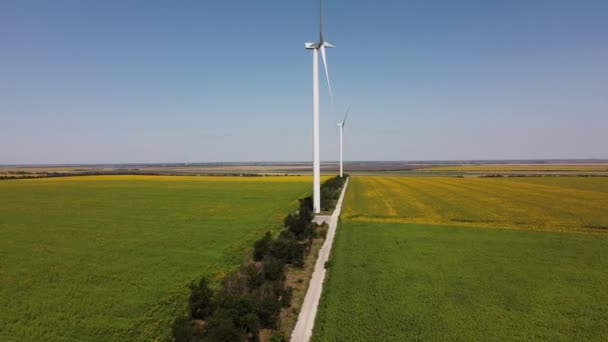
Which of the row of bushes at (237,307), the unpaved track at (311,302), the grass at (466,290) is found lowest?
the unpaved track at (311,302)

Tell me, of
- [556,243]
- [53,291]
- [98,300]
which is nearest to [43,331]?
[98,300]

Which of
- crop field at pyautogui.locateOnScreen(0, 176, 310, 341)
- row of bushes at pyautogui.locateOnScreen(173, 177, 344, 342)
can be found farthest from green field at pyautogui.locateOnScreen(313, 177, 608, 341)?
crop field at pyautogui.locateOnScreen(0, 176, 310, 341)

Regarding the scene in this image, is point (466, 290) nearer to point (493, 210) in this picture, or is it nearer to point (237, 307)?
point (237, 307)

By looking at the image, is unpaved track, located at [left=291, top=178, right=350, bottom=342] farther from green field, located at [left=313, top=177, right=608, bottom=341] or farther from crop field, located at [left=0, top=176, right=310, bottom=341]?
crop field, located at [left=0, top=176, right=310, bottom=341]

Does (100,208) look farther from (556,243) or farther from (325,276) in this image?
(556,243)

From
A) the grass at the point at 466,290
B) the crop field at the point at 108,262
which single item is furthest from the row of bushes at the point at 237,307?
the grass at the point at 466,290

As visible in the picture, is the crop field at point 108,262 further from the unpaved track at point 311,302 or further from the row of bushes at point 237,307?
the unpaved track at point 311,302

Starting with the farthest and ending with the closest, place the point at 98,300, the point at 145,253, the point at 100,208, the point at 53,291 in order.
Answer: the point at 100,208 < the point at 145,253 < the point at 53,291 < the point at 98,300
